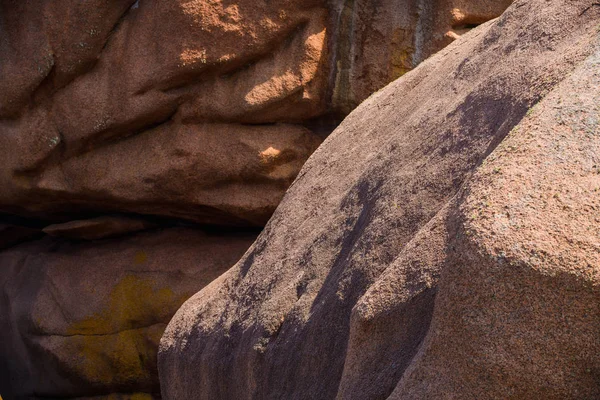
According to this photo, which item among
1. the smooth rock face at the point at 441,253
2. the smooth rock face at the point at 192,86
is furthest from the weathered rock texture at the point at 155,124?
the smooth rock face at the point at 441,253

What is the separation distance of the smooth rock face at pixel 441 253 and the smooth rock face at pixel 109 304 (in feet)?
6.13

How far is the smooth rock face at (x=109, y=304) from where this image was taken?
4898 millimetres

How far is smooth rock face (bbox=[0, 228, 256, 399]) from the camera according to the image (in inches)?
193

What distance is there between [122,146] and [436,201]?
304cm

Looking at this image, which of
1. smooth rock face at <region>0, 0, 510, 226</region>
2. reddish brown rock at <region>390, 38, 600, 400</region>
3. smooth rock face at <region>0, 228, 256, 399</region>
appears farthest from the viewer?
smooth rock face at <region>0, 228, 256, 399</region>

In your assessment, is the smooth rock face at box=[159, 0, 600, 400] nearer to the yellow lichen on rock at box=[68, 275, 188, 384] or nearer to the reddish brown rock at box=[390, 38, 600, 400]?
the reddish brown rock at box=[390, 38, 600, 400]

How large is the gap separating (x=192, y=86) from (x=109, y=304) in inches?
55.6

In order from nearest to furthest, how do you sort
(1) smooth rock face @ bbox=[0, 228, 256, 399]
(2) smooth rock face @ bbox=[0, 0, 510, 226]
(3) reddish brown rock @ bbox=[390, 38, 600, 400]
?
1. (3) reddish brown rock @ bbox=[390, 38, 600, 400]
2. (2) smooth rock face @ bbox=[0, 0, 510, 226]
3. (1) smooth rock face @ bbox=[0, 228, 256, 399]

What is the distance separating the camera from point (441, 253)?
4.92 ft

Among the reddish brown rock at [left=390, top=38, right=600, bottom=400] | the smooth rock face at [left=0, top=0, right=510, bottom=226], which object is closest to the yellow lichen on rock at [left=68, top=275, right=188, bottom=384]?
the smooth rock face at [left=0, top=0, right=510, bottom=226]

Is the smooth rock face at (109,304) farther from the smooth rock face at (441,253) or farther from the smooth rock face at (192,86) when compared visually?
the smooth rock face at (441,253)

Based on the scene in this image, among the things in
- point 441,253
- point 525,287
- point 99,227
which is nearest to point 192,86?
point 99,227

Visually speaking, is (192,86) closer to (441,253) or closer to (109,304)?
(109,304)

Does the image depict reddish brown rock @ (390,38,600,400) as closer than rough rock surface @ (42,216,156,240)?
Yes
